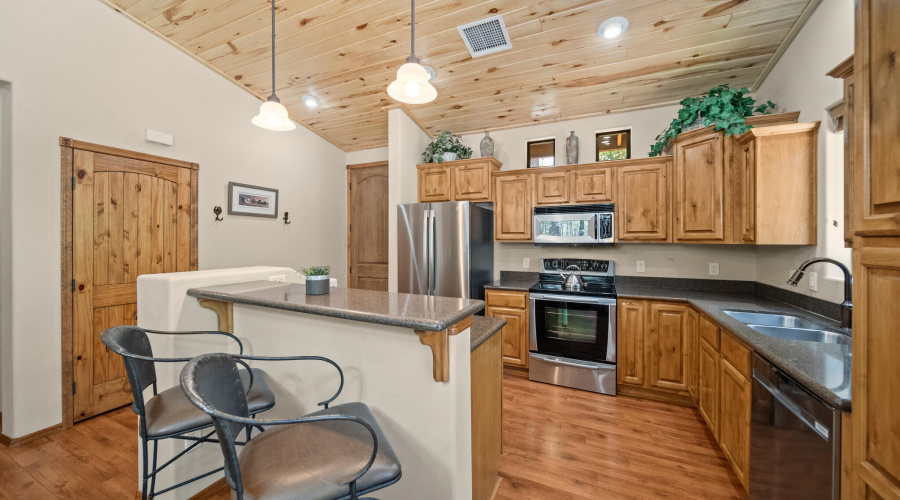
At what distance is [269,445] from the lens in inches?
40.2

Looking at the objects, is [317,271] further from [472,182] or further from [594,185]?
[594,185]

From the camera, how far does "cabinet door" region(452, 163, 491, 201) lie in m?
3.62

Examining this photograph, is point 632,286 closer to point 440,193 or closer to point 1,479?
point 440,193

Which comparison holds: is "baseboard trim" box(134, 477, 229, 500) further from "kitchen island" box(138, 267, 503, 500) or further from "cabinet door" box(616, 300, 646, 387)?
"cabinet door" box(616, 300, 646, 387)

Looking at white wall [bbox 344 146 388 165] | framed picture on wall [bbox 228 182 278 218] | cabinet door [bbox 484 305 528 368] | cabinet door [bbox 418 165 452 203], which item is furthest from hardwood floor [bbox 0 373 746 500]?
white wall [bbox 344 146 388 165]

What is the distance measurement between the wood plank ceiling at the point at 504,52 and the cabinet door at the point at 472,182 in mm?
619

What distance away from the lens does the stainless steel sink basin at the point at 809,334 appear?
1664 millimetres

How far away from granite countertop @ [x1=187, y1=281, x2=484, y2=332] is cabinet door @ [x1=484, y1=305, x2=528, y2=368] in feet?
6.49

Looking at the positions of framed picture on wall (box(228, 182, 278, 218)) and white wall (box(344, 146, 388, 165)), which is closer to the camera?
framed picture on wall (box(228, 182, 278, 218))

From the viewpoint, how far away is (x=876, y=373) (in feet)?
2.62

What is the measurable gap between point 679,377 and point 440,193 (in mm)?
2830

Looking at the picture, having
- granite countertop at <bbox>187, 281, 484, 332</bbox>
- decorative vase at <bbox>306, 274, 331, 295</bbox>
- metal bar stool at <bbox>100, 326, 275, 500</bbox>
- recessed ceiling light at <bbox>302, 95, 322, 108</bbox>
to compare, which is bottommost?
metal bar stool at <bbox>100, 326, 275, 500</bbox>

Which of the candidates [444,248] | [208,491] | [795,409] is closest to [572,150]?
[444,248]

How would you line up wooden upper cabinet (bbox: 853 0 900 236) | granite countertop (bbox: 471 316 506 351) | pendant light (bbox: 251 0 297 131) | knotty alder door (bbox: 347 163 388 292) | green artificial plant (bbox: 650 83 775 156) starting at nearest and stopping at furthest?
wooden upper cabinet (bbox: 853 0 900 236) < granite countertop (bbox: 471 316 506 351) < pendant light (bbox: 251 0 297 131) < green artificial plant (bbox: 650 83 775 156) < knotty alder door (bbox: 347 163 388 292)
